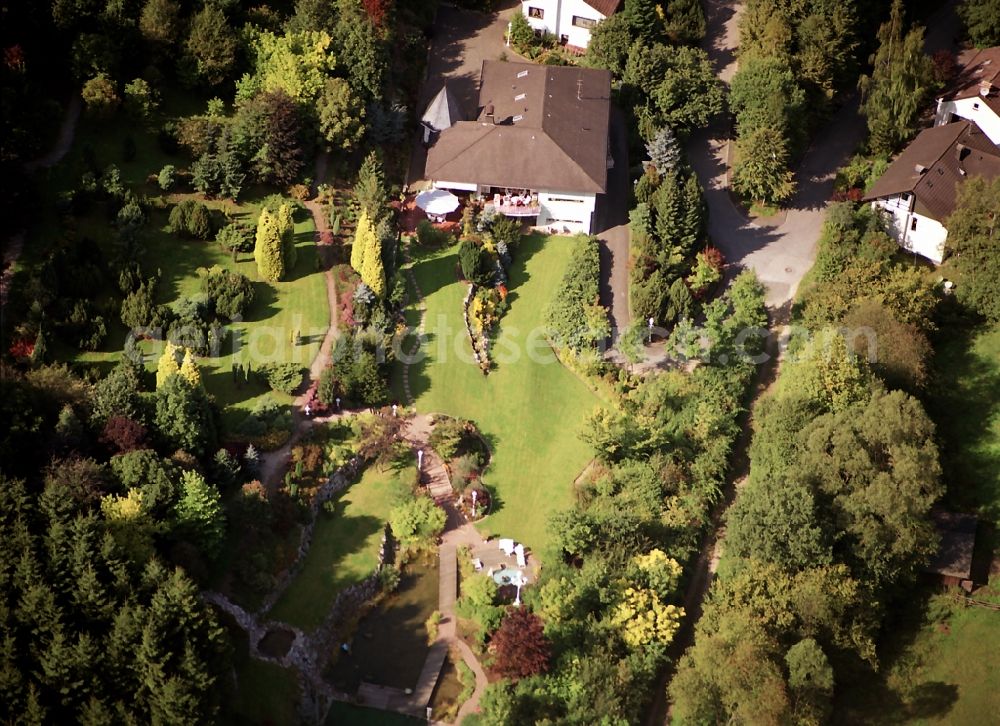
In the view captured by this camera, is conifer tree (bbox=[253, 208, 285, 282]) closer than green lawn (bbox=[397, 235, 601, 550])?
No

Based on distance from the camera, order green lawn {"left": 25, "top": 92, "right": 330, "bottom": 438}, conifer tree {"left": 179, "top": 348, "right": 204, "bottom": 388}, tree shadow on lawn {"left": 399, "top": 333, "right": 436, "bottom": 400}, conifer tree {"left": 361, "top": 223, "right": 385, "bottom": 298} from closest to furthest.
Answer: conifer tree {"left": 179, "top": 348, "right": 204, "bottom": 388}, green lawn {"left": 25, "top": 92, "right": 330, "bottom": 438}, tree shadow on lawn {"left": 399, "top": 333, "right": 436, "bottom": 400}, conifer tree {"left": 361, "top": 223, "right": 385, "bottom": 298}

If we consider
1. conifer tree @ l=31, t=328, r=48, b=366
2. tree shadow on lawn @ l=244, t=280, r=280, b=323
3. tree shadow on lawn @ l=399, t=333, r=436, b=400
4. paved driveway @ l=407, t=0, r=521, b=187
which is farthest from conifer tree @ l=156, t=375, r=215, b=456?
paved driveway @ l=407, t=0, r=521, b=187

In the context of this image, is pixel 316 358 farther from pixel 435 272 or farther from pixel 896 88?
pixel 896 88

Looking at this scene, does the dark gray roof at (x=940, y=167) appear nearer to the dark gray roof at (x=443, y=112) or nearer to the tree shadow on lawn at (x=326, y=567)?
the dark gray roof at (x=443, y=112)

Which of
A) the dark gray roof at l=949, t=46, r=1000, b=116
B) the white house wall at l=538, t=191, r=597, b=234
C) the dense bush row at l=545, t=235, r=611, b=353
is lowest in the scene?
the dense bush row at l=545, t=235, r=611, b=353

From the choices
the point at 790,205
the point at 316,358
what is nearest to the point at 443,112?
the point at 316,358

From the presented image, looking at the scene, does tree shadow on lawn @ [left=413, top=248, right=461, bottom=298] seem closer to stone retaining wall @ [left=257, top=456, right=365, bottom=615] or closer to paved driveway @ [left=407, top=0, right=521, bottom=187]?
paved driveway @ [left=407, top=0, right=521, bottom=187]

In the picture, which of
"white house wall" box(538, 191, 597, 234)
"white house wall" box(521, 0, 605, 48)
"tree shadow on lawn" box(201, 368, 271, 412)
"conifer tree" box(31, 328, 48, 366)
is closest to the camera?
"conifer tree" box(31, 328, 48, 366)

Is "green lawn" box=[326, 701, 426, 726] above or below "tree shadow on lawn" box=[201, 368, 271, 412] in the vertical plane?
below
